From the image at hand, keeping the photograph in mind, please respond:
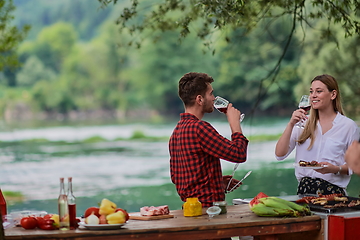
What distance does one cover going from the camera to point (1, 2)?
9117 mm

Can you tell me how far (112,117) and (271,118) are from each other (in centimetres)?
1897

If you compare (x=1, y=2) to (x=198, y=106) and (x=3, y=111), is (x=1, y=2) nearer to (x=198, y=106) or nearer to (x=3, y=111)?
(x=198, y=106)

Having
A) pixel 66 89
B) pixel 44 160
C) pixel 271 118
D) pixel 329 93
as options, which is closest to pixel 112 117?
pixel 66 89

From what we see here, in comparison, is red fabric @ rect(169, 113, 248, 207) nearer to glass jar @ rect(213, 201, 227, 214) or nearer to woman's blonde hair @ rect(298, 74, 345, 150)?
glass jar @ rect(213, 201, 227, 214)

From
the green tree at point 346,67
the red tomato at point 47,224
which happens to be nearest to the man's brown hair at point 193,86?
the red tomato at point 47,224

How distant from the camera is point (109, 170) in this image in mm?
25234

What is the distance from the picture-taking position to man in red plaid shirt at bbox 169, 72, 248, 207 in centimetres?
341

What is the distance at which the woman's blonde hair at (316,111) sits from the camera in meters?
4.11

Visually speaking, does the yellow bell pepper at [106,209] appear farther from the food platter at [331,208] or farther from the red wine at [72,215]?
the food platter at [331,208]

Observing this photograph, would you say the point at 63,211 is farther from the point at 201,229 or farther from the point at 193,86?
the point at 193,86

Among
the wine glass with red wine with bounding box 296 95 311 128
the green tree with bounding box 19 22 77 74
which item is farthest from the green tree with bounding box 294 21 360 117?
the green tree with bounding box 19 22 77 74

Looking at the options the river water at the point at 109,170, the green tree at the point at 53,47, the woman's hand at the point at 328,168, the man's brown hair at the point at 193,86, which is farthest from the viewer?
the green tree at the point at 53,47

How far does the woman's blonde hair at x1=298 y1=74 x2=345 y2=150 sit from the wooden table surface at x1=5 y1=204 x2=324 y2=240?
0.90 meters

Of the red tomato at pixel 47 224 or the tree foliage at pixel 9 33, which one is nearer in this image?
the red tomato at pixel 47 224
